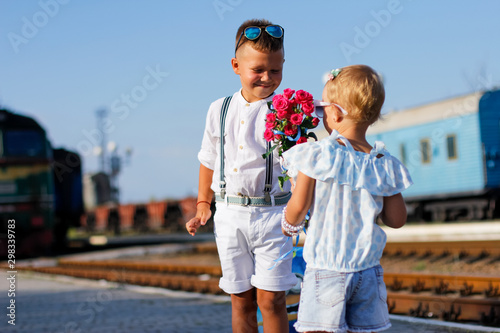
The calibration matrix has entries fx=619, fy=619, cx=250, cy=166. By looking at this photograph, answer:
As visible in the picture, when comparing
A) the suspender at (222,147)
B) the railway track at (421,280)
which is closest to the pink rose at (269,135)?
the suspender at (222,147)

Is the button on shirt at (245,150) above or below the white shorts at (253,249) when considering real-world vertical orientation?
above

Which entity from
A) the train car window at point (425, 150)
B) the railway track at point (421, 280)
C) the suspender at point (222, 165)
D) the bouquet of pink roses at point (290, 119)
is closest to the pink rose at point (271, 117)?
the bouquet of pink roses at point (290, 119)

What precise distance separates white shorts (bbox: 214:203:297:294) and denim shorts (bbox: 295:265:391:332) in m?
0.53

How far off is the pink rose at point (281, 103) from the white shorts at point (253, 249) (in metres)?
0.53

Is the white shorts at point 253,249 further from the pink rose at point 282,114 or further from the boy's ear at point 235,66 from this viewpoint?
the boy's ear at point 235,66

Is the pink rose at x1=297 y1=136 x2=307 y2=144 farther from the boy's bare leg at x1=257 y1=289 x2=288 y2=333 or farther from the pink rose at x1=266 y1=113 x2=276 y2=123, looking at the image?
the boy's bare leg at x1=257 y1=289 x2=288 y2=333

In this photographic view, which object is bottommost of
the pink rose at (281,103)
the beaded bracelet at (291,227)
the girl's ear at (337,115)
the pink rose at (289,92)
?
the beaded bracelet at (291,227)

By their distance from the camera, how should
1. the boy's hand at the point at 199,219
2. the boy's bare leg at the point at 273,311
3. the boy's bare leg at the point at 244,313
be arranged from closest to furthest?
the boy's bare leg at the point at 273,311
the boy's bare leg at the point at 244,313
the boy's hand at the point at 199,219

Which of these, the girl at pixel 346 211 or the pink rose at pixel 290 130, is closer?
the girl at pixel 346 211

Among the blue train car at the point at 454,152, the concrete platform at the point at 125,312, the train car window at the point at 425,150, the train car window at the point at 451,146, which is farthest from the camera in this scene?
the train car window at the point at 425,150

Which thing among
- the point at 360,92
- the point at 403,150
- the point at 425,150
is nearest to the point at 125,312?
the point at 360,92

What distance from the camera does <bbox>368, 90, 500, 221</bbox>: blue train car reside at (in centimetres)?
1723

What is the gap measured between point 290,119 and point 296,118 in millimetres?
39

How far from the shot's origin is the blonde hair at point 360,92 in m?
2.47
